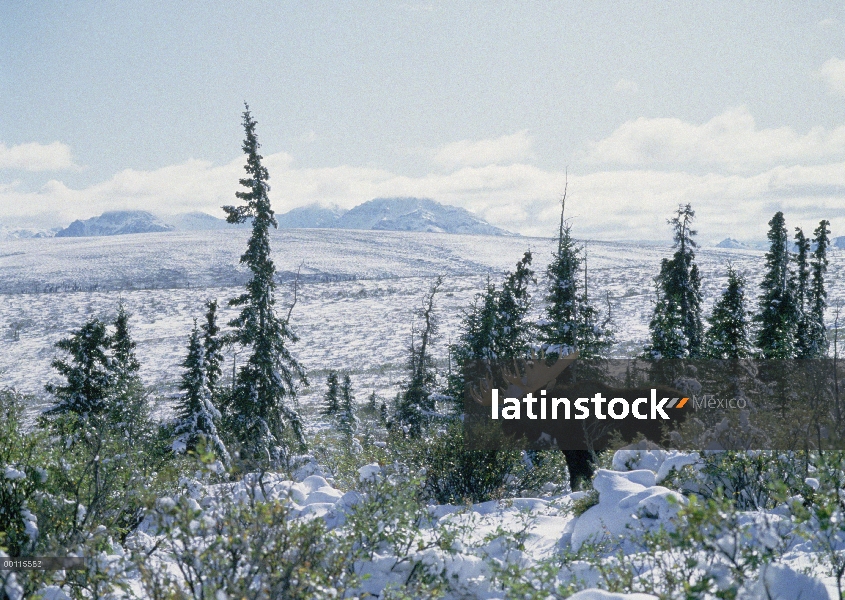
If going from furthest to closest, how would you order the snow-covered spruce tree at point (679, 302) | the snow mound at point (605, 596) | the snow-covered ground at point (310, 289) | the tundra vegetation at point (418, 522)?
the snow-covered ground at point (310, 289)
the snow-covered spruce tree at point (679, 302)
the snow mound at point (605, 596)
the tundra vegetation at point (418, 522)

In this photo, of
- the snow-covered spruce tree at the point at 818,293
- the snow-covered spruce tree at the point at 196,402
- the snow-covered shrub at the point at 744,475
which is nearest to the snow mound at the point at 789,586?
the snow-covered shrub at the point at 744,475

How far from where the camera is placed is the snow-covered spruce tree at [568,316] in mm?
25500

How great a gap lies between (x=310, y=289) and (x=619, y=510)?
111 metres

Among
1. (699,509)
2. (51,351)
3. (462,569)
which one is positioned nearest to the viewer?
(699,509)

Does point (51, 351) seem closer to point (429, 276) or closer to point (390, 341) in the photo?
point (390, 341)

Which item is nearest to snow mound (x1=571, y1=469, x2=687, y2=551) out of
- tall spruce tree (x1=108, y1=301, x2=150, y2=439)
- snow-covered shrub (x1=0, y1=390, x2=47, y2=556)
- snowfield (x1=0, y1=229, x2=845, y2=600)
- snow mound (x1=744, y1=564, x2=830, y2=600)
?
snowfield (x1=0, y1=229, x2=845, y2=600)

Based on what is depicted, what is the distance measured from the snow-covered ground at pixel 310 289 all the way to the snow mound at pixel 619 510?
19975 millimetres

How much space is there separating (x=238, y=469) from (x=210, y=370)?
22.8 metres

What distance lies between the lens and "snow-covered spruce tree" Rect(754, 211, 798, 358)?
2936 centimetres

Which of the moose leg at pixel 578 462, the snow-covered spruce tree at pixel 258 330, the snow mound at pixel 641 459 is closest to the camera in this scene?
the snow mound at pixel 641 459

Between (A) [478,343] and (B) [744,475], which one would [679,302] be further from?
(B) [744,475]

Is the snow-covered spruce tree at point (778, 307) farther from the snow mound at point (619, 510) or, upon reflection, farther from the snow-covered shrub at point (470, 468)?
the snow mound at point (619, 510)

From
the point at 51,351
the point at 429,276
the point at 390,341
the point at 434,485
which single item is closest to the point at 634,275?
the point at 429,276

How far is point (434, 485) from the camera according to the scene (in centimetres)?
1137
